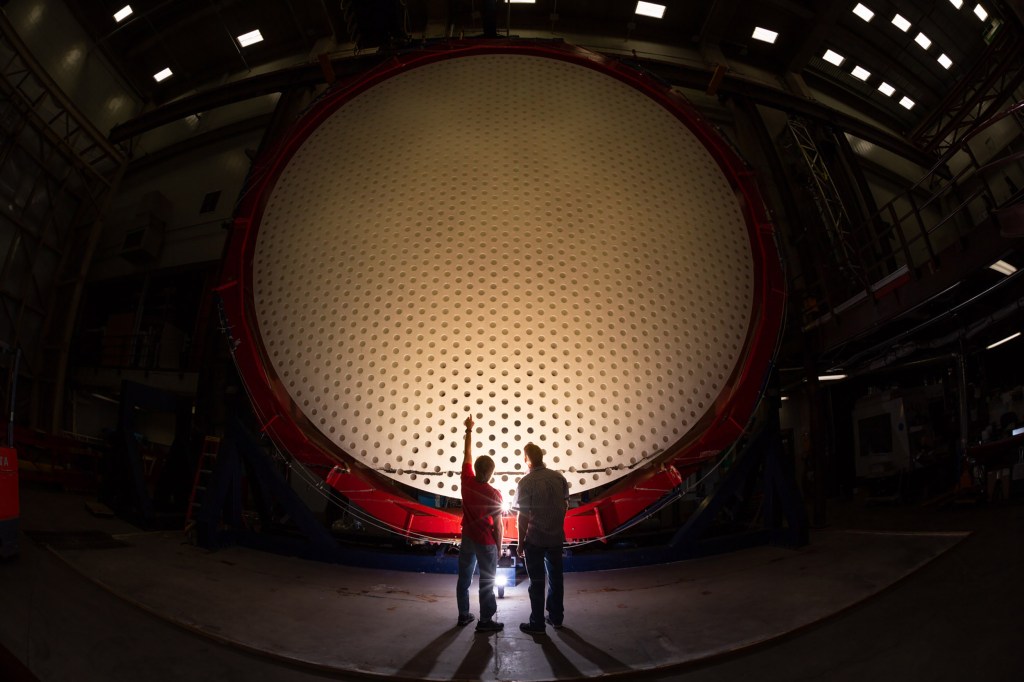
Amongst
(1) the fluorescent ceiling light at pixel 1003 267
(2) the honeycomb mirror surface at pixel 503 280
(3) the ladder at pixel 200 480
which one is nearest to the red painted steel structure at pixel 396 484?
(2) the honeycomb mirror surface at pixel 503 280

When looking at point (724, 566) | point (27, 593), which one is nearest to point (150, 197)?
point (27, 593)

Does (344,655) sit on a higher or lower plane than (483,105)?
lower

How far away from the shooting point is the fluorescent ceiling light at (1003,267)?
3361 mm

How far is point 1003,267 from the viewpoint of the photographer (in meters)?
3.42

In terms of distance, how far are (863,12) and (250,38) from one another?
7.76 metres

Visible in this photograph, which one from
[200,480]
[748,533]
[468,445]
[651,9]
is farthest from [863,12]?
[200,480]

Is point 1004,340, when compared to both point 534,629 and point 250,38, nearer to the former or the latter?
point 534,629

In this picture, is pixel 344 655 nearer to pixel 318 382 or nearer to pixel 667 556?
pixel 318 382

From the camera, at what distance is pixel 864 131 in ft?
19.6

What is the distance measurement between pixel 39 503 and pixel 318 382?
2.68 m

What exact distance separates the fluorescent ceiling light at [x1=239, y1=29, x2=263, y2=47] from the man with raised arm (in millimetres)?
6703

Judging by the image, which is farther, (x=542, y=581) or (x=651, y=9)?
(x=651, y=9)

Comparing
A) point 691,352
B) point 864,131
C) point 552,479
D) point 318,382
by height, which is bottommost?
point 552,479

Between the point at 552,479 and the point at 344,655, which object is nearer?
the point at 344,655
